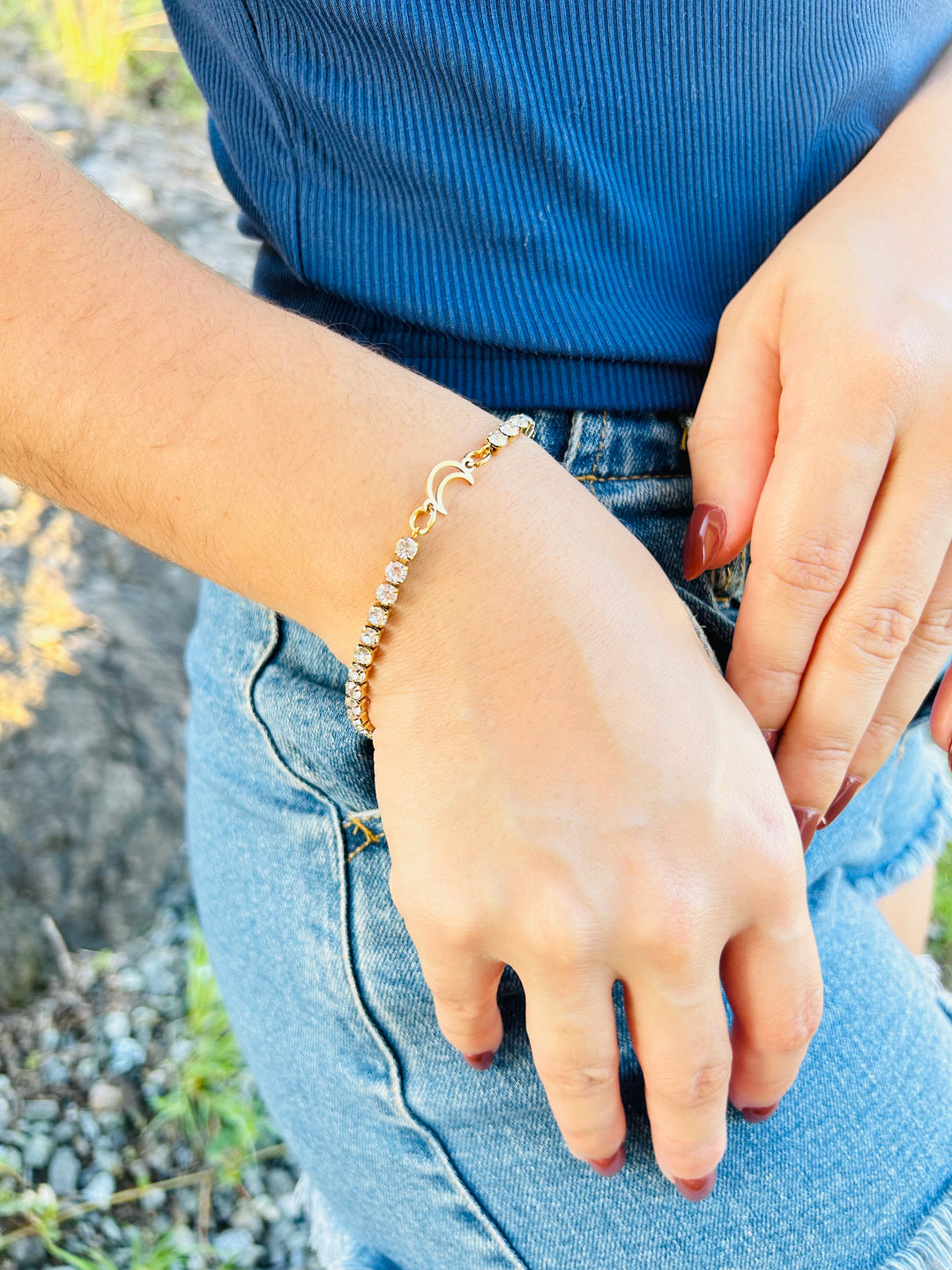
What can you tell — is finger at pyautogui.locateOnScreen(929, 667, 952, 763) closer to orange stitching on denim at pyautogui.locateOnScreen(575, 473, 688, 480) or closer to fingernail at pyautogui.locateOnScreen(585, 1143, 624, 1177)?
orange stitching on denim at pyautogui.locateOnScreen(575, 473, 688, 480)

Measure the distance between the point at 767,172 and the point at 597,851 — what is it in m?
0.83

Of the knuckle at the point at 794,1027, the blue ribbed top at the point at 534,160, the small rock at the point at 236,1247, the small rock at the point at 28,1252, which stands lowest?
the small rock at the point at 236,1247

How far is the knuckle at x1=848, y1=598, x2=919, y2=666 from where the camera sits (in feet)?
3.17

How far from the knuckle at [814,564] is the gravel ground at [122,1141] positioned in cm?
161

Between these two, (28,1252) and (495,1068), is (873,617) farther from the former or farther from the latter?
(28,1252)

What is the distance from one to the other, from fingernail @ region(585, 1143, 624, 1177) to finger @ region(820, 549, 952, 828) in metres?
0.42

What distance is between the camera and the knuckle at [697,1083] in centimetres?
84

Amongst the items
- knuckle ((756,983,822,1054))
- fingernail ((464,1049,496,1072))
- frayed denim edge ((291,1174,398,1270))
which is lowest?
frayed denim edge ((291,1174,398,1270))

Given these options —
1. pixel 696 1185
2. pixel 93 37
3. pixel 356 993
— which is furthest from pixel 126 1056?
pixel 93 37

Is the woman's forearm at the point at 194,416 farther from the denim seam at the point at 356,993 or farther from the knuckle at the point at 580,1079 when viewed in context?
the knuckle at the point at 580,1079

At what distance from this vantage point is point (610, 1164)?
100 cm

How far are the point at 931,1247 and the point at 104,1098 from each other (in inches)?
58.5

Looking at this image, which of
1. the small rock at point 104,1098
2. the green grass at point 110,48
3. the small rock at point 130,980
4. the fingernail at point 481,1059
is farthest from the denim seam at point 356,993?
the green grass at point 110,48

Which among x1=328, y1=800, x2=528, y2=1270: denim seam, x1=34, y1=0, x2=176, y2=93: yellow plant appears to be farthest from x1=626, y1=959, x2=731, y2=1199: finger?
x1=34, y1=0, x2=176, y2=93: yellow plant
